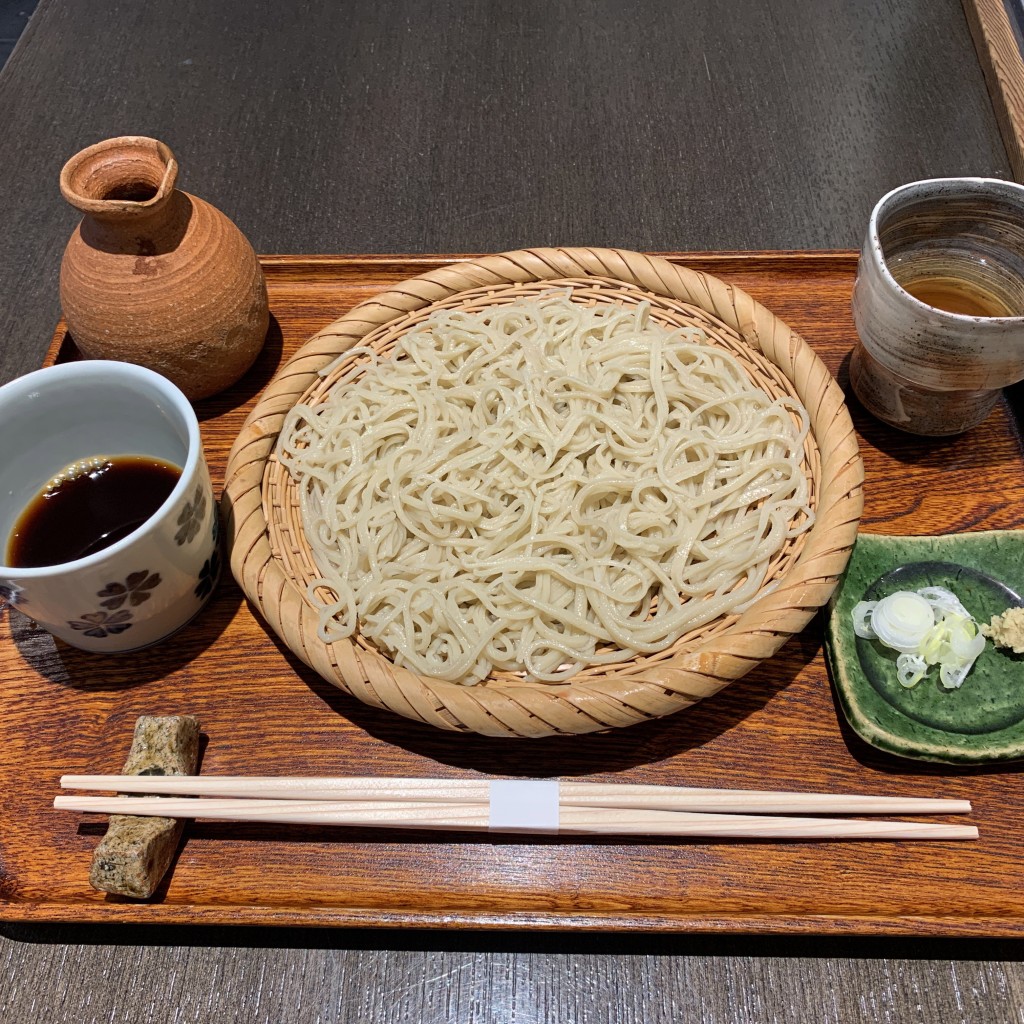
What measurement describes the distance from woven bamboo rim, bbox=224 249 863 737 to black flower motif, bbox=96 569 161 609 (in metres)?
0.16

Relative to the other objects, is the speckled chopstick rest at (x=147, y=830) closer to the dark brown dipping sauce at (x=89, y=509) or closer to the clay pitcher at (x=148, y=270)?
the dark brown dipping sauce at (x=89, y=509)

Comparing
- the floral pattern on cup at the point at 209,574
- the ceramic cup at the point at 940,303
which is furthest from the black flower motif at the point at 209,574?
the ceramic cup at the point at 940,303

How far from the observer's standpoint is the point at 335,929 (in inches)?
60.2

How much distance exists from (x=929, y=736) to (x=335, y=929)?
3.92 ft

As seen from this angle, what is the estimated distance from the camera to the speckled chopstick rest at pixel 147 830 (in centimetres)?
140

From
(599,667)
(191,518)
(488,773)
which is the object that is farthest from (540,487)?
(191,518)

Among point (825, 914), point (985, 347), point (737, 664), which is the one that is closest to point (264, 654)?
point (737, 664)

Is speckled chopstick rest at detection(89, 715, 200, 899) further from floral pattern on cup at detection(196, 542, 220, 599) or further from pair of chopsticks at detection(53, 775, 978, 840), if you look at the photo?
floral pattern on cup at detection(196, 542, 220, 599)

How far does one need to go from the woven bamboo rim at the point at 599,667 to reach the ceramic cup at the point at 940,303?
0.57ft

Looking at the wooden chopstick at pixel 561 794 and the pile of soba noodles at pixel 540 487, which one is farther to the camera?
the pile of soba noodles at pixel 540 487

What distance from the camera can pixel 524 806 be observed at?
4.74ft

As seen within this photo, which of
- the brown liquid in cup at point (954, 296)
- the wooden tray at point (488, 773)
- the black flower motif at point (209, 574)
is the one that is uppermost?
the brown liquid in cup at point (954, 296)

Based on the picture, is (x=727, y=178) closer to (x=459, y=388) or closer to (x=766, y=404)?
(x=766, y=404)

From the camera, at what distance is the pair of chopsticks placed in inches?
56.3
